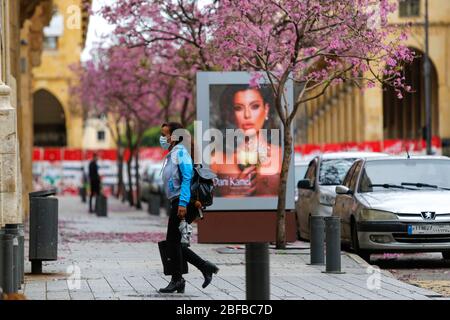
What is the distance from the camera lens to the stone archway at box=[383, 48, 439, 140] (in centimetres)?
6247

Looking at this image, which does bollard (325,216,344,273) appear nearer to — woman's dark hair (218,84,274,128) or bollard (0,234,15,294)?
bollard (0,234,15,294)

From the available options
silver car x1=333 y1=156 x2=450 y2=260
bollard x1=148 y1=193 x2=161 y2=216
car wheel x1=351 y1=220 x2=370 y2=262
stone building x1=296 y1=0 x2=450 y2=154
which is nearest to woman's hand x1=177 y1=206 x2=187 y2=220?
silver car x1=333 y1=156 x2=450 y2=260

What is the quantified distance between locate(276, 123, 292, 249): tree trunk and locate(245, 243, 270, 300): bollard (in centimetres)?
1082

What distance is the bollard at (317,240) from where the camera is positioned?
17.3 m

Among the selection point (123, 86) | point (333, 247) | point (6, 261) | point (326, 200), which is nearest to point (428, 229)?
point (333, 247)

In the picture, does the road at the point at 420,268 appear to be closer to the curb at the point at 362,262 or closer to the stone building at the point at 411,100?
the curb at the point at 362,262

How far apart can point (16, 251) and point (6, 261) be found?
91cm

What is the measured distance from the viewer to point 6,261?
468 inches

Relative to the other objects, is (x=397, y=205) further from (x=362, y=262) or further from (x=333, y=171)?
(x=333, y=171)

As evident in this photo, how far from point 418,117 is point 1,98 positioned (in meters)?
51.9

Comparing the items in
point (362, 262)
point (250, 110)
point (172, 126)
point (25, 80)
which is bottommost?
point (362, 262)
